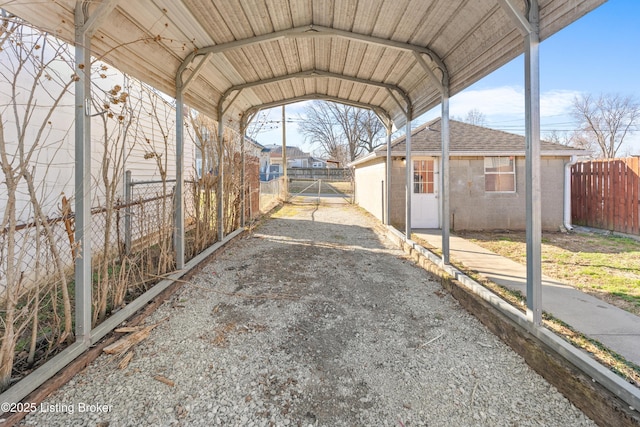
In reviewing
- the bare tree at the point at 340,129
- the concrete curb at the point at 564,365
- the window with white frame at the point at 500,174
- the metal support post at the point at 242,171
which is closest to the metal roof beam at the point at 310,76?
the metal support post at the point at 242,171

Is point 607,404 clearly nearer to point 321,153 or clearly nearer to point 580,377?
point 580,377

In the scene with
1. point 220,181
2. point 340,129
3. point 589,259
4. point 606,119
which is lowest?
point 589,259

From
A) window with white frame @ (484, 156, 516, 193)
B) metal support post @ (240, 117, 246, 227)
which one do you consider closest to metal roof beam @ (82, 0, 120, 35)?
metal support post @ (240, 117, 246, 227)

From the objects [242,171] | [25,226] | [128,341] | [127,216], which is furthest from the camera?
[242,171]

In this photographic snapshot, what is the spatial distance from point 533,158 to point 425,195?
6.30 metres

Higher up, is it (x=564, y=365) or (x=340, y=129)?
(x=340, y=129)

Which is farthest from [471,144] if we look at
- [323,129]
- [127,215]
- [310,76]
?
[323,129]

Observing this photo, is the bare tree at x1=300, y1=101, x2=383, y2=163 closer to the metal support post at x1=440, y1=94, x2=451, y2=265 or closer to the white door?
the white door

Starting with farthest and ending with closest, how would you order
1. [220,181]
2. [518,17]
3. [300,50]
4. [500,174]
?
[500,174]
[220,181]
[300,50]
[518,17]

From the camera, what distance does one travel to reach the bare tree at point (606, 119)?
82.9 ft

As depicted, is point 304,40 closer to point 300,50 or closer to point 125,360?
point 300,50

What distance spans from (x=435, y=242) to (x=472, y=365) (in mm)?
4332

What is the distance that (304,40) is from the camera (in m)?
4.94

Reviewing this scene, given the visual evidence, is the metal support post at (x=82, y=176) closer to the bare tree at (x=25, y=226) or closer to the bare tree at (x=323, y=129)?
the bare tree at (x=25, y=226)
